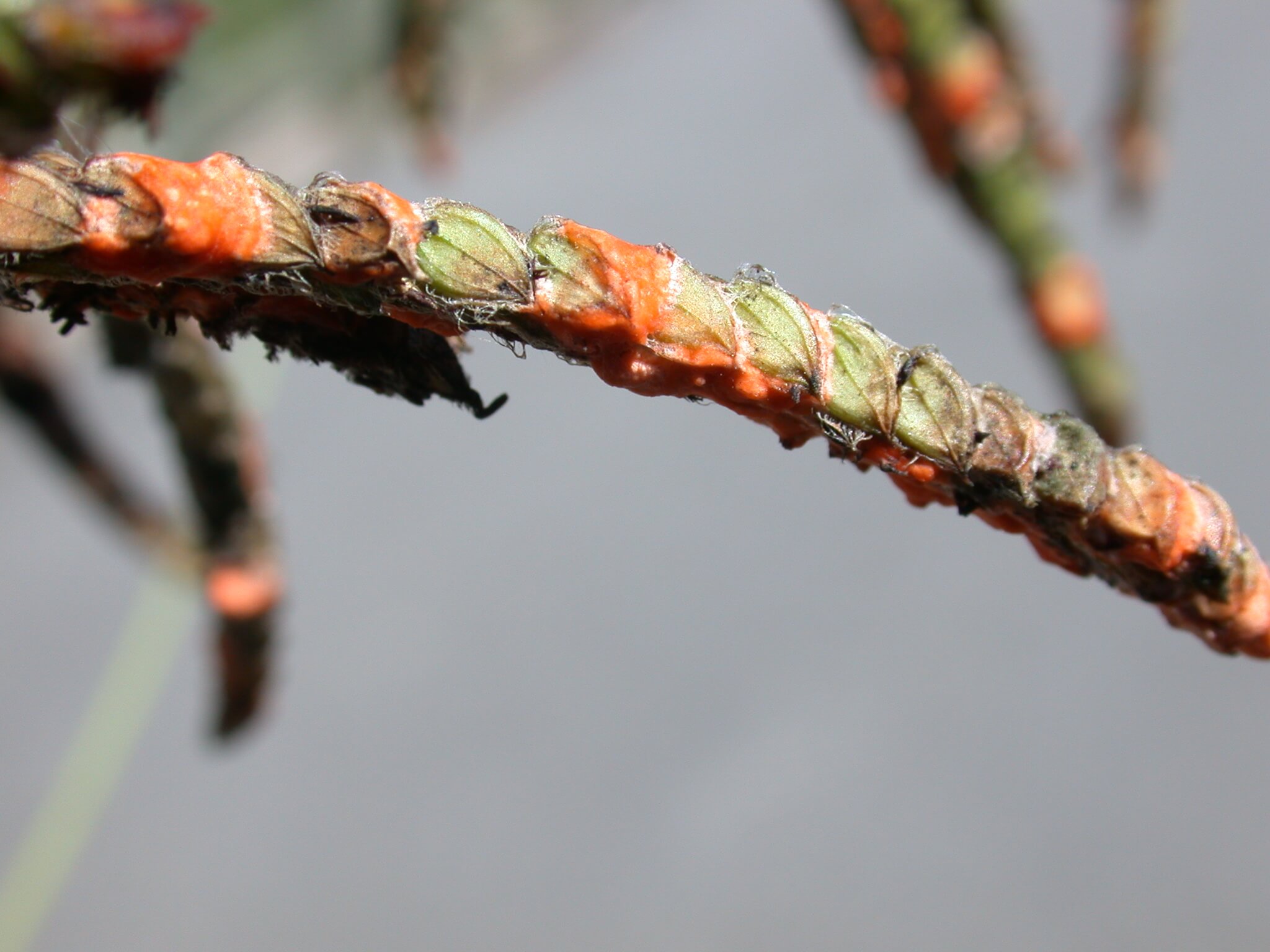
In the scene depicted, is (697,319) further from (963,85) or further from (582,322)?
(963,85)

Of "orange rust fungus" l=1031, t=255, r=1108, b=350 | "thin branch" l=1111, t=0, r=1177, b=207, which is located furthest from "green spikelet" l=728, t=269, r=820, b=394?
"thin branch" l=1111, t=0, r=1177, b=207

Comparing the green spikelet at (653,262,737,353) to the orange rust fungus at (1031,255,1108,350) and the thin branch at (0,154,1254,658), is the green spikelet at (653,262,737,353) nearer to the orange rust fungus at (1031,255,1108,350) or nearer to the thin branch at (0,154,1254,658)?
the thin branch at (0,154,1254,658)

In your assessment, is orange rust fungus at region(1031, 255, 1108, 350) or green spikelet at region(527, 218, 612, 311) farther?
orange rust fungus at region(1031, 255, 1108, 350)

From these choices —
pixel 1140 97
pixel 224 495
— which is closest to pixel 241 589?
pixel 224 495

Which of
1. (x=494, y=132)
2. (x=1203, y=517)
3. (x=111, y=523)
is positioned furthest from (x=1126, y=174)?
(x=1203, y=517)

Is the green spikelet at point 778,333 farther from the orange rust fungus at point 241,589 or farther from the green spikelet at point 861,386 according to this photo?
the orange rust fungus at point 241,589
